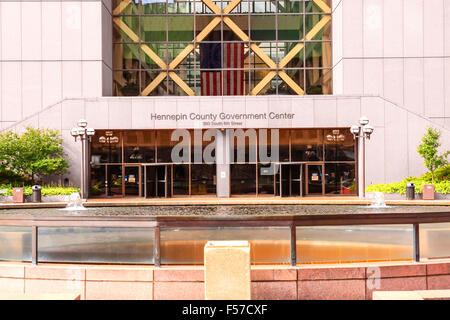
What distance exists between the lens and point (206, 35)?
37.8 meters

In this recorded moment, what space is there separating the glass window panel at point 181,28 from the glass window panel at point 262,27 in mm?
4978

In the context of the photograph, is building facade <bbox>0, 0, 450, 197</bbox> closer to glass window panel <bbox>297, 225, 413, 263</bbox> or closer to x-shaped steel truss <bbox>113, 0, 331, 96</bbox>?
x-shaped steel truss <bbox>113, 0, 331, 96</bbox>

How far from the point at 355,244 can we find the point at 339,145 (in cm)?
2584

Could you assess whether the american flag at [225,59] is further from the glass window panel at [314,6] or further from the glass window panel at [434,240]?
the glass window panel at [434,240]

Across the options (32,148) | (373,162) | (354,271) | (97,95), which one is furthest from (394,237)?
(97,95)

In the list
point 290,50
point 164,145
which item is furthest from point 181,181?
point 290,50

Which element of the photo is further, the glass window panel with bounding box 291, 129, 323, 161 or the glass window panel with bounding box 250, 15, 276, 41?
the glass window panel with bounding box 250, 15, 276, 41

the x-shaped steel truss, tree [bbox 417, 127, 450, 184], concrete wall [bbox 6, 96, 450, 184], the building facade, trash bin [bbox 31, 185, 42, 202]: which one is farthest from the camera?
the x-shaped steel truss

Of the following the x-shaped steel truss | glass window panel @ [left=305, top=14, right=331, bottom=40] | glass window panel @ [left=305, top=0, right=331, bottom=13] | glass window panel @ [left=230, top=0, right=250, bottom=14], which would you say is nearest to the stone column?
the x-shaped steel truss

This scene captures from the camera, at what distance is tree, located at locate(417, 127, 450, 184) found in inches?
1176

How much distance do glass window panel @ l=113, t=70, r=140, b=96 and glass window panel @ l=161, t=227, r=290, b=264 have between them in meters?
31.3

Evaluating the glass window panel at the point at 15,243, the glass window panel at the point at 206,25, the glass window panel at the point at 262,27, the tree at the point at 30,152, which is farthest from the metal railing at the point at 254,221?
the glass window panel at the point at 206,25

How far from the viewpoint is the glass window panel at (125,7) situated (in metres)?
38.0

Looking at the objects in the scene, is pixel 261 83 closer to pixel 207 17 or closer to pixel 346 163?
pixel 207 17
